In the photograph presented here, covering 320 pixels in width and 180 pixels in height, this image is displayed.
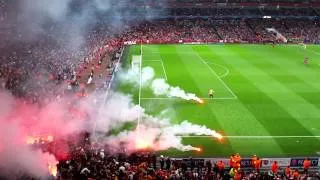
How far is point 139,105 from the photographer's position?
31.7 m

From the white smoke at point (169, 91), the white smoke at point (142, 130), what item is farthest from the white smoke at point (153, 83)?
the white smoke at point (142, 130)

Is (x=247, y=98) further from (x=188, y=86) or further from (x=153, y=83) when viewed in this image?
(x=153, y=83)

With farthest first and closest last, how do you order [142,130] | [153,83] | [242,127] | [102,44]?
[102,44]
[153,83]
[242,127]
[142,130]

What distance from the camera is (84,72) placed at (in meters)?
40.4

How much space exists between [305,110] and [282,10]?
45.4 m

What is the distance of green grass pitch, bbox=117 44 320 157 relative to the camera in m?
25.4

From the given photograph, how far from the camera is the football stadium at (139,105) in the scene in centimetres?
1838

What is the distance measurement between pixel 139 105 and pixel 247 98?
802 cm

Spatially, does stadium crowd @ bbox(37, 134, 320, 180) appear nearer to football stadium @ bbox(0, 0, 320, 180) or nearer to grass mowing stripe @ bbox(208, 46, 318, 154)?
football stadium @ bbox(0, 0, 320, 180)

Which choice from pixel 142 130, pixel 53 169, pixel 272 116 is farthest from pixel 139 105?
pixel 53 169

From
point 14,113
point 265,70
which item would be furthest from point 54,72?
point 265,70

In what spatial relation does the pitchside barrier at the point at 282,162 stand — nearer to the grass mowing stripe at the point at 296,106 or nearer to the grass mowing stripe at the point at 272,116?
the grass mowing stripe at the point at 272,116

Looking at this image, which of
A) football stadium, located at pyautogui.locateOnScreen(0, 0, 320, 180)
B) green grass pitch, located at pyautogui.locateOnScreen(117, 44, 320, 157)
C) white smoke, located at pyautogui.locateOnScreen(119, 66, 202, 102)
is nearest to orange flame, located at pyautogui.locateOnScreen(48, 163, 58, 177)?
football stadium, located at pyautogui.locateOnScreen(0, 0, 320, 180)

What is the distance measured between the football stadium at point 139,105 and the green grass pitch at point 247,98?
0.09 meters
